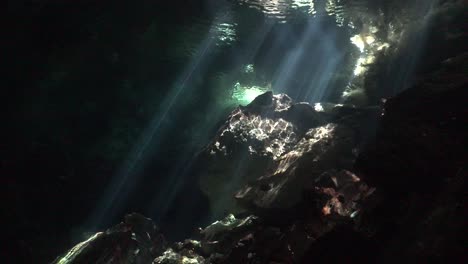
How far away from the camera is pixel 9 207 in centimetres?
1243

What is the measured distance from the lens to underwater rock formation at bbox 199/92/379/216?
7.27m

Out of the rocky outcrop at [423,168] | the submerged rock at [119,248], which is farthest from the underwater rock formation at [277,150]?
the submerged rock at [119,248]

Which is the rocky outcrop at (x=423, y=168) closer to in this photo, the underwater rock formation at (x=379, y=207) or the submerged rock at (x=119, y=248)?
the underwater rock formation at (x=379, y=207)

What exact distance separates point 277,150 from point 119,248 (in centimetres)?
535

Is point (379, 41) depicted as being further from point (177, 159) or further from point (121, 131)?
point (121, 131)

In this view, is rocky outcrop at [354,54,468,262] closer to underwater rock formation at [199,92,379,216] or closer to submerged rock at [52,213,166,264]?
underwater rock formation at [199,92,379,216]

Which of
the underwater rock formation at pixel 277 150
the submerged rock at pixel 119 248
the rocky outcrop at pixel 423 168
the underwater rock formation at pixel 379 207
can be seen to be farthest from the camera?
the submerged rock at pixel 119 248

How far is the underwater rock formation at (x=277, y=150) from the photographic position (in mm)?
7270

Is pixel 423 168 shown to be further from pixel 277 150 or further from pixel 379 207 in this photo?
pixel 277 150

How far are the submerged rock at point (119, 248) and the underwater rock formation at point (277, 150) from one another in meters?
Result: 2.52

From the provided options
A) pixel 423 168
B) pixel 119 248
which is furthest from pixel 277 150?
pixel 423 168

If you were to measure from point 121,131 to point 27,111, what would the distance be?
3.81 m

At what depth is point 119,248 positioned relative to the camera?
7898mm

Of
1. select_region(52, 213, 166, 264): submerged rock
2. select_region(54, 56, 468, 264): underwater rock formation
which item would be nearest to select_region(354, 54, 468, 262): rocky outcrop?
select_region(54, 56, 468, 264): underwater rock formation
